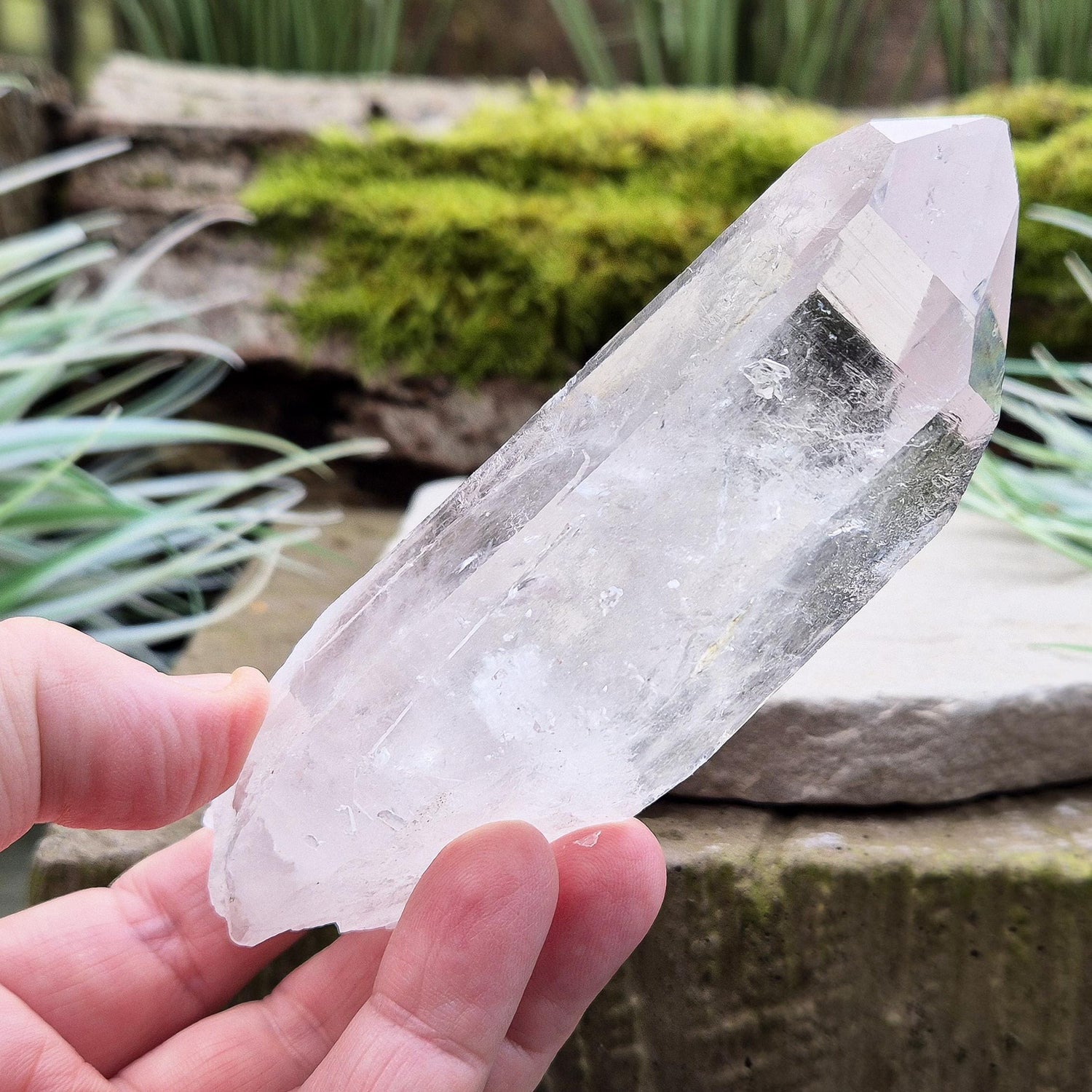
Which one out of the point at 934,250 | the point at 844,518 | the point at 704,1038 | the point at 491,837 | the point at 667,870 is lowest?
the point at 704,1038

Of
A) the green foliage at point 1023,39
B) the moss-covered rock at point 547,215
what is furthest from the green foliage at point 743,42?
the moss-covered rock at point 547,215

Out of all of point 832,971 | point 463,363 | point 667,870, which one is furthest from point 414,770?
point 463,363

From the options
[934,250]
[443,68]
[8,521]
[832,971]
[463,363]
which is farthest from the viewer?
[443,68]

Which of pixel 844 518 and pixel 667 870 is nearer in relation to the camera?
pixel 844 518

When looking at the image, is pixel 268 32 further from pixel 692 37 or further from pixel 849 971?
pixel 849 971

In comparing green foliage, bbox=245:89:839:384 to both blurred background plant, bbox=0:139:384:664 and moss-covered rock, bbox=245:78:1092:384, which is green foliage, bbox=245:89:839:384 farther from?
blurred background plant, bbox=0:139:384:664

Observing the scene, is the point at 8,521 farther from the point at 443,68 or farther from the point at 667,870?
the point at 443,68

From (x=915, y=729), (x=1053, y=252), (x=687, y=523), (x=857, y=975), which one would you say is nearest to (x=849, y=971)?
(x=857, y=975)
